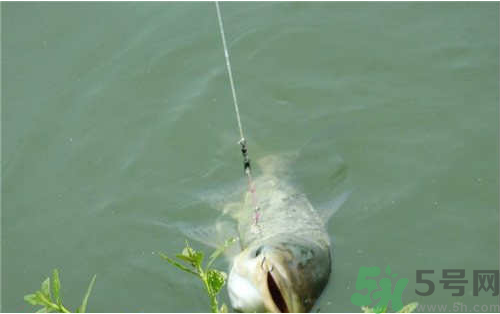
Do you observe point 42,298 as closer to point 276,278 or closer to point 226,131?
point 276,278

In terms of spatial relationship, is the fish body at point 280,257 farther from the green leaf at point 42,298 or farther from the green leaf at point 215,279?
the green leaf at point 42,298

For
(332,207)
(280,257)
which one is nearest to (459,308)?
(332,207)

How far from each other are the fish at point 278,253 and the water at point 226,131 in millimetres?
315

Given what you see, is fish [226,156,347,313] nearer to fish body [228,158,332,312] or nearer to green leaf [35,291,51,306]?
fish body [228,158,332,312]

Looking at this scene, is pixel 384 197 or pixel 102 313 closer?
pixel 102 313

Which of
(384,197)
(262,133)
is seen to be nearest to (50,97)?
(262,133)

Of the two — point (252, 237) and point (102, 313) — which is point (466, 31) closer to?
point (252, 237)

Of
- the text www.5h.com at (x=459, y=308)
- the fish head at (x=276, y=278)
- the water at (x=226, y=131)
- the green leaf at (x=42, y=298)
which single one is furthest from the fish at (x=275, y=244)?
the green leaf at (x=42, y=298)

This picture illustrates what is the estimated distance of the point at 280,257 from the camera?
11.9ft

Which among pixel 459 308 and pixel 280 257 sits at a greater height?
pixel 280 257

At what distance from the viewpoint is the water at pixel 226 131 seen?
517 cm

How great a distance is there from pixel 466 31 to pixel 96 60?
4.03 meters

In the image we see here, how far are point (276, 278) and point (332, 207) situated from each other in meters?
2.13

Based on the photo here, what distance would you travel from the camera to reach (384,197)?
5527mm
